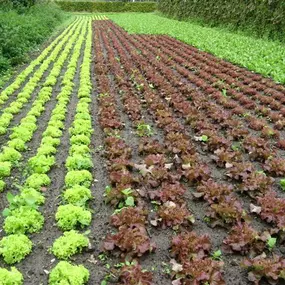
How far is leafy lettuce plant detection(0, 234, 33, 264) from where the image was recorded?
4.55m

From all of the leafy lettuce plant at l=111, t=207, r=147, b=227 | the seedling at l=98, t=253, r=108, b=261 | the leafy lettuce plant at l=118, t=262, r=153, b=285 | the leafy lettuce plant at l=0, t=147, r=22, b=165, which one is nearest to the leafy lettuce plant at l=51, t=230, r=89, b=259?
the seedling at l=98, t=253, r=108, b=261

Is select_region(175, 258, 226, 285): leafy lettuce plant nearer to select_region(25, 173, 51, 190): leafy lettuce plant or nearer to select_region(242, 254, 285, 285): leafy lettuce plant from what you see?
select_region(242, 254, 285, 285): leafy lettuce plant

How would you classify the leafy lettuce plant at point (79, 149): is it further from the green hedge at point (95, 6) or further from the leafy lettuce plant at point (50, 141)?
the green hedge at point (95, 6)

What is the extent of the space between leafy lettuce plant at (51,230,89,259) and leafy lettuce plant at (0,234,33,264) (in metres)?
0.32

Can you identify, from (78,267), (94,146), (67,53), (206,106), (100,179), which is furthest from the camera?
(67,53)

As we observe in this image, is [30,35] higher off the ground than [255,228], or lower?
higher

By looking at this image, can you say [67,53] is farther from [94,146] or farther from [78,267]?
[78,267]

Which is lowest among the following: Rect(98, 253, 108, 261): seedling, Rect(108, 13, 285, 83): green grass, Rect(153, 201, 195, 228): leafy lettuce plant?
Rect(98, 253, 108, 261): seedling

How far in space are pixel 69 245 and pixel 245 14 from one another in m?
22.1

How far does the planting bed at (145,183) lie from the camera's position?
4.48 metres

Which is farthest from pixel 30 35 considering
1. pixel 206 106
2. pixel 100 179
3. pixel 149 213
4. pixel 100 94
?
pixel 149 213

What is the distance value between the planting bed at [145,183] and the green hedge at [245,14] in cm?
987

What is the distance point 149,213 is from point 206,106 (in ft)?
15.2

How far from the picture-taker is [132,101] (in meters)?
9.88
